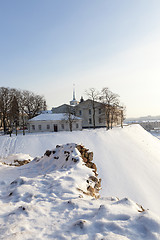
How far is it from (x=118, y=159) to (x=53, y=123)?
75.5 ft

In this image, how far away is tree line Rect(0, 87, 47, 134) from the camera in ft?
122

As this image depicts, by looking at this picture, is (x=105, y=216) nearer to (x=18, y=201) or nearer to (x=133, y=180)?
(x=18, y=201)

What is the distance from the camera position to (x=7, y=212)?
391 centimetres

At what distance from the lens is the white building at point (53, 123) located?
3828 cm

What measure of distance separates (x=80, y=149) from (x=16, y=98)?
134 ft

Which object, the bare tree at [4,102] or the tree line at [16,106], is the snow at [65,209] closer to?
the tree line at [16,106]

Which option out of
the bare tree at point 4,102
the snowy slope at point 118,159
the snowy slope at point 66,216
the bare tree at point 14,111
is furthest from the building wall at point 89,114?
the snowy slope at point 66,216

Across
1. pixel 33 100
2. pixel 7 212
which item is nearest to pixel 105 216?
pixel 7 212

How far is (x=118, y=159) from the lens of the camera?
19734 mm

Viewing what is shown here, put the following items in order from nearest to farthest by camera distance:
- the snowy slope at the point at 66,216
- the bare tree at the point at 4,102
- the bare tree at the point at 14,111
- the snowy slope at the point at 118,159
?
the snowy slope at the point at 66,216 < the snowy slope at the point at 118,159 < the bare tree at the point at 14,111 < the bare tree at the point at 4,102

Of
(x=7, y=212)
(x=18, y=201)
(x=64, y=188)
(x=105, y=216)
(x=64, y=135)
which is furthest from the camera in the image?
(x=64, y=135)

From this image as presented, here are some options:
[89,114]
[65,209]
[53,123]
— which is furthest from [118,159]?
[89,114]

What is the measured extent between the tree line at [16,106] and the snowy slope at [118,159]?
8377mm

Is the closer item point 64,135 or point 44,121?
point 64,135
